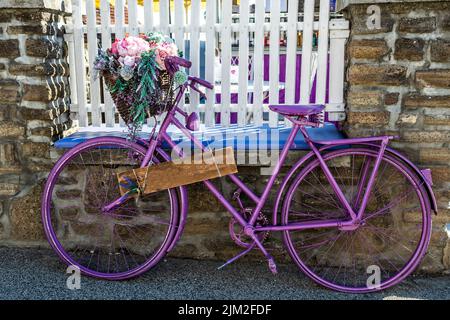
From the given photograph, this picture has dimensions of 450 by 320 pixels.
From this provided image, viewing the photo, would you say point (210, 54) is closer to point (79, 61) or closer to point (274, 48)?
point (274, 48)

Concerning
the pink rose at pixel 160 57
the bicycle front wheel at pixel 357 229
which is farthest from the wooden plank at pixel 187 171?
the pink rose at pixel 160 57

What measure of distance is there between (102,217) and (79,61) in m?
1.15

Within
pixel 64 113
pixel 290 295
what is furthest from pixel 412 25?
pixel 64 113

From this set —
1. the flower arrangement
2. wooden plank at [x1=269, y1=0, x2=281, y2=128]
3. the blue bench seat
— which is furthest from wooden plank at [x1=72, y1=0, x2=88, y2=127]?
wooden plank at [x1=269, y1=0, x2=281, y2=128]

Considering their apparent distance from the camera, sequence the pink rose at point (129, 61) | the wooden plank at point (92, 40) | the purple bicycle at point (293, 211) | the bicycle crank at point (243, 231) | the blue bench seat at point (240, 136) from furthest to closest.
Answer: the wooden plank at point (92, 40) → the blue bench seat at point (240, 136) → the bicycle crank at point (243, 231) → the purple bicycle at point (293, 211) → the pink rose at point (129, 61)

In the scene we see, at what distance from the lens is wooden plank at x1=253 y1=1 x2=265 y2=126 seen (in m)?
3.56

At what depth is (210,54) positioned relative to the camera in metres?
3.67

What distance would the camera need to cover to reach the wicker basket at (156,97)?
316 centimetres

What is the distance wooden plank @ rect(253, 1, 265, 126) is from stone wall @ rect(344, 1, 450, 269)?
59 cm

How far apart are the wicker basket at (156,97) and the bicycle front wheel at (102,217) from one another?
38 centimetres

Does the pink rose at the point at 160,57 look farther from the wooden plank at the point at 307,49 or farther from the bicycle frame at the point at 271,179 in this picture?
the wooden plank at the point at 307,49

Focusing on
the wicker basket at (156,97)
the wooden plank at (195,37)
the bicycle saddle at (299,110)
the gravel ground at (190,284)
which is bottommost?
the gravel ground at (190,284)

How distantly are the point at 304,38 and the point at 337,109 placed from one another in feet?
1.75

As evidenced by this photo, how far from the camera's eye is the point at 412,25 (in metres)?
3.23
